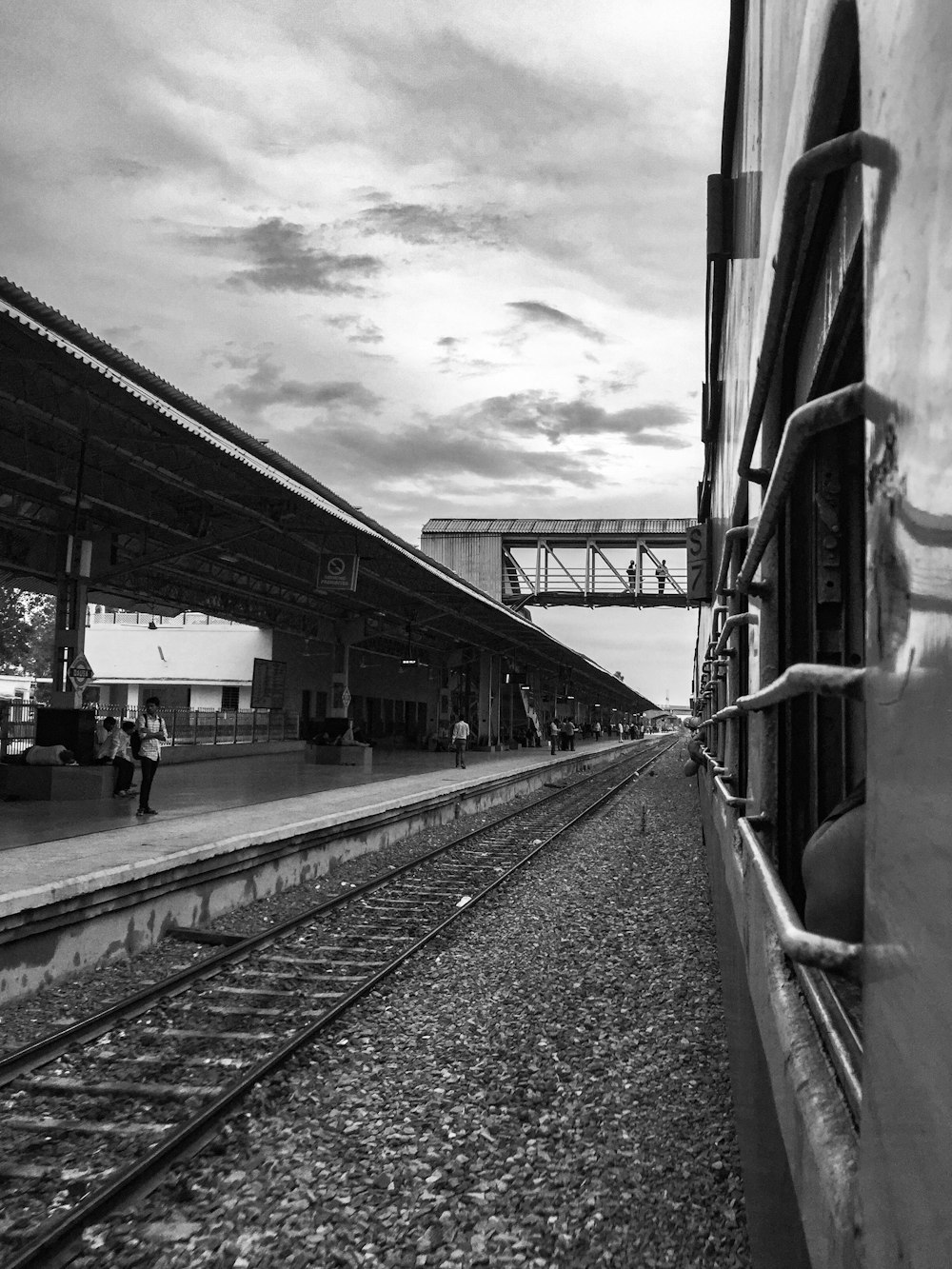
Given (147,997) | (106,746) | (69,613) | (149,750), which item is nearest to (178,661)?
(69,613)

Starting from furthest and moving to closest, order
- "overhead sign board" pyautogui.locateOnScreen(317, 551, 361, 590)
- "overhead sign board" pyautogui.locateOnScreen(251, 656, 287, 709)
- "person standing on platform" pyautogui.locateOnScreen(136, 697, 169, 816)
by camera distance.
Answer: "overhead sign board" pyautogui.locateOnScreen(251, 656, 287, 709)
"overhead sign board" pyautogui.locateOnScreen(317, 551, 361, 590)
"person standing on platform" pyautogui.locateOnScreen(136, 697, 169, 816)

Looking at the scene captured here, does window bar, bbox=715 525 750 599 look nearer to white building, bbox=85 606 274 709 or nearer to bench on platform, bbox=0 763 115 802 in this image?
bench on platform, bbox=0 763 115 802

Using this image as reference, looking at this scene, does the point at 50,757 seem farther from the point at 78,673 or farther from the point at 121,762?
the point at 78,673

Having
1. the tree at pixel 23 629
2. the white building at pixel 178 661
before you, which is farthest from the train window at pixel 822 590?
the tree at pixel 23 629

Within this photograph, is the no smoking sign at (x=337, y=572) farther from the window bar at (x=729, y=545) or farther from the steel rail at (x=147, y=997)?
the window bar at (x=729, y=545)

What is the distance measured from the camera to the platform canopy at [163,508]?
8.94 m

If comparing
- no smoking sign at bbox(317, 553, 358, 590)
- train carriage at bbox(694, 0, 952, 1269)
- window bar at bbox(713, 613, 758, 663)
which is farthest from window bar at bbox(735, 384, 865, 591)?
no smoking sign at bbox(317, 553, 358, 590)

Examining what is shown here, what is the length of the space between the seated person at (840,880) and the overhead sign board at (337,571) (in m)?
14.6

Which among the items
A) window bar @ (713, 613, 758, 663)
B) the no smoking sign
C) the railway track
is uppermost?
the no smoking sign

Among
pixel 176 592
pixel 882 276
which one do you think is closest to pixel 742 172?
pixel 882 276

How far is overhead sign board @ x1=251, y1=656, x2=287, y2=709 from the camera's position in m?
29.8

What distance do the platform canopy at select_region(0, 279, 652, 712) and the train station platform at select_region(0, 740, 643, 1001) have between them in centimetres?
376

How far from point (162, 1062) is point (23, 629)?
4882cm

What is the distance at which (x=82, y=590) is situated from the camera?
47.8 feet
